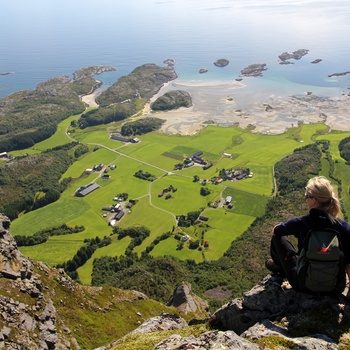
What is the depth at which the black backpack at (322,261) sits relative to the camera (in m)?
11.8

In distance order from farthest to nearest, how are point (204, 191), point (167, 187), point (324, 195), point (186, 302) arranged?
point (167, 187)
point (204, 191)
point (186, 302)
point (324, 195)

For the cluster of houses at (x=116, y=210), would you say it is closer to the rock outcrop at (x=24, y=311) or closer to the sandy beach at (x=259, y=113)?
the rock outcrop at (x=24, y=311)

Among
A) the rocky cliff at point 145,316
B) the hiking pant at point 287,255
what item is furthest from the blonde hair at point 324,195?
the rocky cliff at point 145,316

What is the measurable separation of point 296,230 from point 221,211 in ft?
288

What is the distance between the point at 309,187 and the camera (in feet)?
40.7

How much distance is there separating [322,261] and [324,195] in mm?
2198

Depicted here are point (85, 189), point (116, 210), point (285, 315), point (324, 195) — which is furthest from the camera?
point (85, 189)

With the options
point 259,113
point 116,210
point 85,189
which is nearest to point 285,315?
point 116,210

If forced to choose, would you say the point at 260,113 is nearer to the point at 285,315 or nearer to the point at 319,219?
the point at 285,315

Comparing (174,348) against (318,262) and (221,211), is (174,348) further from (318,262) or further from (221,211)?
(221,211)

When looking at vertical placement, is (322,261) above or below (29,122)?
above

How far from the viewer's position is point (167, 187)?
114 m

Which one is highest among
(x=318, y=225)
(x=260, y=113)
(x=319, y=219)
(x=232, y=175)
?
(x=319, y=219)

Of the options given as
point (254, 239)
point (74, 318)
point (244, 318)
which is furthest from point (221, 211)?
point (244, 318)
